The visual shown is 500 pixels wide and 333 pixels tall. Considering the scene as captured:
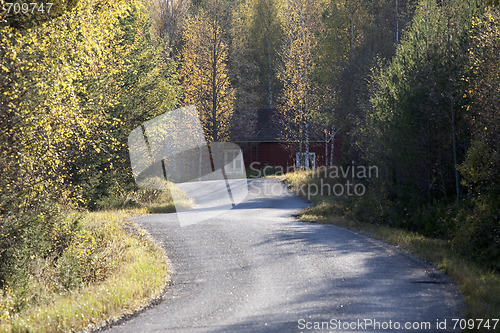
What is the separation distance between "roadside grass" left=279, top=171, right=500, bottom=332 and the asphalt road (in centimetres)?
29

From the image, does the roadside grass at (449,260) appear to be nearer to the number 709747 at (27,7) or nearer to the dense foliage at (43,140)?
the dense foliage at (43,140)

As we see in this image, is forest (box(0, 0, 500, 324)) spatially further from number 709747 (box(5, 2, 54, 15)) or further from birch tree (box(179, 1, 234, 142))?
birch tree (box(179, 1, 234, 142))

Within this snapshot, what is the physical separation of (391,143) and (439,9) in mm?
5356

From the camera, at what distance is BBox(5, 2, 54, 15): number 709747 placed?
34.4ft

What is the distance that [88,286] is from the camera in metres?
11.7

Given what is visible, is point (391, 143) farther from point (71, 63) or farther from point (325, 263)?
point (71, 63)

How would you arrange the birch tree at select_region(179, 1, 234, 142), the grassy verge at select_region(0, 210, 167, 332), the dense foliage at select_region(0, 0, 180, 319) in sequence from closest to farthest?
1. the grassy verge at select_region(0, 210, 167, 332)
2. the dense foliage at select_region(0, 0, 180, 319)
3. the birch tree at select_region(179, 1, 234, 142)

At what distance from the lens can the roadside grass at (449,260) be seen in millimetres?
8984

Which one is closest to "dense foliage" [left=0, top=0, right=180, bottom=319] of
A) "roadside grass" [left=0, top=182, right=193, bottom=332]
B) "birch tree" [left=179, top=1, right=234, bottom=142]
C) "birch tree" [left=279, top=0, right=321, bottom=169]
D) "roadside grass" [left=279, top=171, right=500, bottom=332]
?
"roadside grass" [left=0, top=182, right=193, bottom=332]

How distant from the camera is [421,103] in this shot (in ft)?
60.4

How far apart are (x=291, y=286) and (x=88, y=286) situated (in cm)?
446

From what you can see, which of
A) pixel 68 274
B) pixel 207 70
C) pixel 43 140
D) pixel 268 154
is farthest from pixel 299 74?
pixel 43 140

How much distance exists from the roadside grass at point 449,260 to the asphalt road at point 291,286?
0.95 ft

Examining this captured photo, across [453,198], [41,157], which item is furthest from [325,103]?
[41,157]
